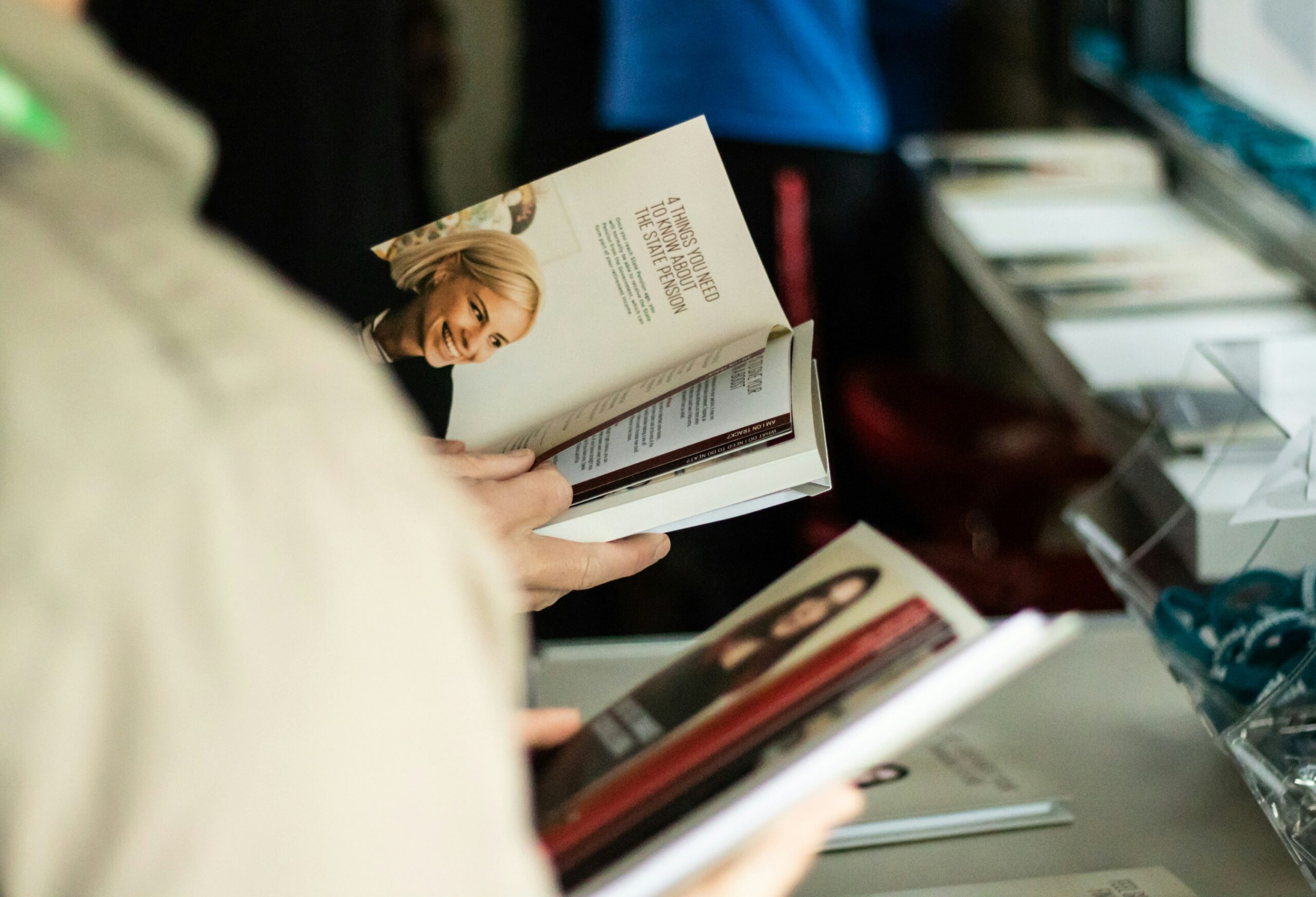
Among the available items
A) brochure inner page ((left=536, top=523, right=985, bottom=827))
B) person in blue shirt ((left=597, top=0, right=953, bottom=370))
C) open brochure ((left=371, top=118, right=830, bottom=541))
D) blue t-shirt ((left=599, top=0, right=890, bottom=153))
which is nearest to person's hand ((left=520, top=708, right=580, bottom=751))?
brochure inner page ((left=536, top=523, right=985, bottom=827))

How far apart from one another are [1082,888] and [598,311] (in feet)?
1.72

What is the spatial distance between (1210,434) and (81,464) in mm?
1130

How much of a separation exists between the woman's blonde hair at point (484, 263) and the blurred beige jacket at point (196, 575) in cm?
44

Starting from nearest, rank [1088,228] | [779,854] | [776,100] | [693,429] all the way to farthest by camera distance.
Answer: [779,854] → [693,429] → [1088,228] → [776,100]

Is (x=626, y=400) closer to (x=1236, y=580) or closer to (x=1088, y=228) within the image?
(x=1236, y=580)

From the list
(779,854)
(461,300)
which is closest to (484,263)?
(461,300)

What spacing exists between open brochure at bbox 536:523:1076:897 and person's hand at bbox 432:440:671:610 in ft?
0.41

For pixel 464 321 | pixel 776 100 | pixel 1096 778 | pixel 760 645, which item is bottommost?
pixel 1096 778

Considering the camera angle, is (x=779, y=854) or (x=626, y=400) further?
(x=626, y=400)

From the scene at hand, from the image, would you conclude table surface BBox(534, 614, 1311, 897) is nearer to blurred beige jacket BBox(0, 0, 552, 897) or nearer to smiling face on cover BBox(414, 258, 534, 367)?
smiling face on cover BBox(414, 258, 534, 367)

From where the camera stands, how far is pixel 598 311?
77cm

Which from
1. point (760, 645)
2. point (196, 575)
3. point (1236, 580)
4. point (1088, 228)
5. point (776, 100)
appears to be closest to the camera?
point (196, 575)

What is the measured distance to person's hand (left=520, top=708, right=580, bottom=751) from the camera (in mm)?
682

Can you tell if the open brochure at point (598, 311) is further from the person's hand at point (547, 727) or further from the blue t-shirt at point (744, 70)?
the blue t-shirt at point (744, 70)
